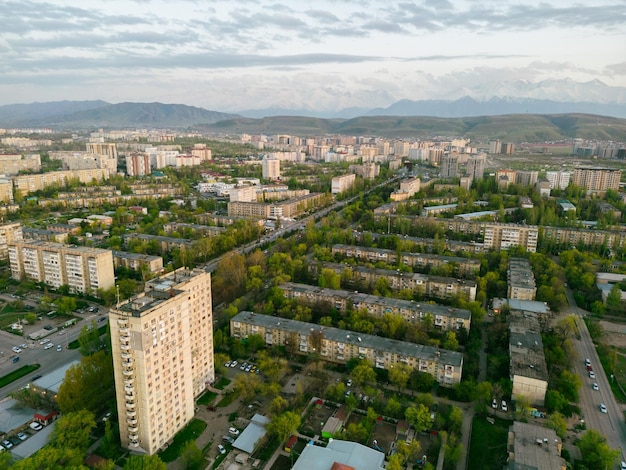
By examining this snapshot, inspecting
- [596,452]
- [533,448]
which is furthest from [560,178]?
[533,448]

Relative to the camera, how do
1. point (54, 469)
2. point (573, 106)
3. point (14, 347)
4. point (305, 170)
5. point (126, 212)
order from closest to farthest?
point (54, 469), point (14, 347), point (126, 212), point (305, 170), point (573, 106)

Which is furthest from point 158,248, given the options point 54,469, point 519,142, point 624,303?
point 519,142

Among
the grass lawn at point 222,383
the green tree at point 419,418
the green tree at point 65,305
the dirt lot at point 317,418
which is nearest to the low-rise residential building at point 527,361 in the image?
the green tree at point 419,418

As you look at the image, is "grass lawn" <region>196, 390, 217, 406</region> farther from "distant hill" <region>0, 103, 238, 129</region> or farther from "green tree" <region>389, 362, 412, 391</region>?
"distant hill" <region>0, 103, 238, 129</region>

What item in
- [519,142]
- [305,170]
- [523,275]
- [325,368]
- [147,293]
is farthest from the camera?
[519,142]

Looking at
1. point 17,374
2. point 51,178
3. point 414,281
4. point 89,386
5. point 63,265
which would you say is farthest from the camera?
point 51,178

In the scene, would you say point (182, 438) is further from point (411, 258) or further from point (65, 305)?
point (411, 258)

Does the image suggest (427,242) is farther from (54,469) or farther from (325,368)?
(54,469)

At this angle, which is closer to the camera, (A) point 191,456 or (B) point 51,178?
(A) point 191,456
